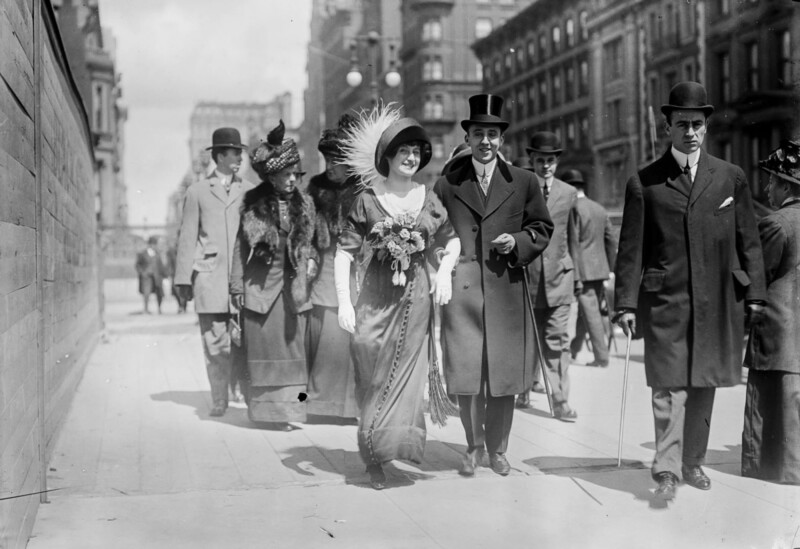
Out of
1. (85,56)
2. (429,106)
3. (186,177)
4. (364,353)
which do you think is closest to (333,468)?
(364,353)

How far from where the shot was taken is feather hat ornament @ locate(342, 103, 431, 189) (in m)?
5.96

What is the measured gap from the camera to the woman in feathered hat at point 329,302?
7.93 meters

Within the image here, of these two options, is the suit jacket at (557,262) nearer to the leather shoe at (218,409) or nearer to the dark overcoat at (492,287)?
the dark overcoat at (492,287)

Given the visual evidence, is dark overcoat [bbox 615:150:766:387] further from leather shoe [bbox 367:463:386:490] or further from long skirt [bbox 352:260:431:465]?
leather shoe [bbox 367:463:386:490]

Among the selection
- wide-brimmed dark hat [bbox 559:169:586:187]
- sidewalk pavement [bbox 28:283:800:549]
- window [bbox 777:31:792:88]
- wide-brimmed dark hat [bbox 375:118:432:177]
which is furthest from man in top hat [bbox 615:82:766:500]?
window [bbox 777:31:792:88]

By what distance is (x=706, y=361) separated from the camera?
5.66 meters

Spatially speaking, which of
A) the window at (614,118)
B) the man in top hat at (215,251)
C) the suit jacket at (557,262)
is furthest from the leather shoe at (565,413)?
the window at (614,118)

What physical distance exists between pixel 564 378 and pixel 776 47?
22.1 metres

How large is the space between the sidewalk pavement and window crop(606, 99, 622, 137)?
2952 centimetres

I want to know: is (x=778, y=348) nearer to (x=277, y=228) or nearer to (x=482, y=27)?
(x=277, y=228)

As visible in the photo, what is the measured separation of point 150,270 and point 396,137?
1769cm

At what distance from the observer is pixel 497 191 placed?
627 centimetres

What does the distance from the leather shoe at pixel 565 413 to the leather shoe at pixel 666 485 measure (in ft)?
8.55

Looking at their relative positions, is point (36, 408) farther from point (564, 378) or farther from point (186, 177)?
point (186, 177)
